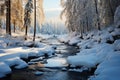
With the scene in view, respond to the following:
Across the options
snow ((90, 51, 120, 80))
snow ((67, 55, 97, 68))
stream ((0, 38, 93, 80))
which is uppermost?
snow ((90, 51, 120, 80))

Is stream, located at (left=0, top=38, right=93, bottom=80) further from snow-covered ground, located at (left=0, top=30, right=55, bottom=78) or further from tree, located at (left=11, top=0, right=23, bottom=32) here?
tree, located at (left=11, top=0, right=23, bottom=32)

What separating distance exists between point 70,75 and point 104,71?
14.0ft

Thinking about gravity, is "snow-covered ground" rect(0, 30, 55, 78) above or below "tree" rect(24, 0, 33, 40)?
below

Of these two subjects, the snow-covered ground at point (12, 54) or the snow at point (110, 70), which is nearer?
the snow at point (110, 70)

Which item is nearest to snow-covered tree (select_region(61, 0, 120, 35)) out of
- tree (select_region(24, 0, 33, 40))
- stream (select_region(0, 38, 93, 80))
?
tree (select_region(24, 0, 33, 40))

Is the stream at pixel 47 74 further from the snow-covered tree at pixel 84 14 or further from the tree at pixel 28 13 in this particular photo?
the snow-covered tree at pixel 84 14

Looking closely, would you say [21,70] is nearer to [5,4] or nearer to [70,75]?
[70,75]

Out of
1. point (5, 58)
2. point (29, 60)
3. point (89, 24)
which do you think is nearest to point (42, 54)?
point (29, 60)

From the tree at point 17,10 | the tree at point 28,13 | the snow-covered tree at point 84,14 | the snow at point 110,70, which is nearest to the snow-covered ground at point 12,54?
the snow at point 110,70

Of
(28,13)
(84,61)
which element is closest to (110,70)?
(84,61)

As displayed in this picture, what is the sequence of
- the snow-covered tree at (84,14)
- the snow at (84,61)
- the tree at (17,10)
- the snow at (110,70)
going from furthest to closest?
1. the snow-covered tree at (84,14)
2. the tree at (17,10)
3. the snow at (84,61)
4. the snow at (110,70)

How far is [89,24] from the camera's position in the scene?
178 ft

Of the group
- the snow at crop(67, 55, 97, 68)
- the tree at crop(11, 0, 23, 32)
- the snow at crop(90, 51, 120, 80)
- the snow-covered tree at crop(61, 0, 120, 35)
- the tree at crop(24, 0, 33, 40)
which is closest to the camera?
the snow at crop(90, 51, 120, 80)

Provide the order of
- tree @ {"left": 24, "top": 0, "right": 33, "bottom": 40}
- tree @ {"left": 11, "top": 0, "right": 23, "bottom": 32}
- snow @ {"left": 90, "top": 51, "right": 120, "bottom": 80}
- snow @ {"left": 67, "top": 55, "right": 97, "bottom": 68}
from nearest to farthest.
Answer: snow @ {"left": 90, "top": 51, "right": 120, "bottom": 80}
snow @ {"left": 67, "top": 55, "right": 97, "bottom": 68}
tree @ {"left": 24, "top": 0, "right": 33, "bottom": 40}
tree @ {"left": 11, "top": 0, "right": 23, "bottom": 32}
